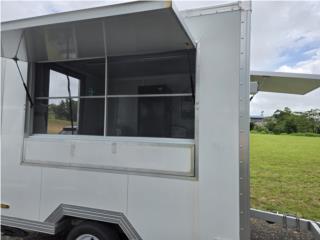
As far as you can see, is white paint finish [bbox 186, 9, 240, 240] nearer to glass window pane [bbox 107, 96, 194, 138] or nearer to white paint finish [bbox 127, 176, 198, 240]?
white paint finish [bbox 127, 176, 198, 240]

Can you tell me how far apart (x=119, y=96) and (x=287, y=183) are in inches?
281

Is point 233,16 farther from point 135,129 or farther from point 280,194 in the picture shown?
point 280,194

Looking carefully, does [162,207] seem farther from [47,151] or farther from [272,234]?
[272,234]

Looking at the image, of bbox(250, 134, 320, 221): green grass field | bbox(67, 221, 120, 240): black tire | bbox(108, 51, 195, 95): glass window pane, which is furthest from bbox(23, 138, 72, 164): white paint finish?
bbox(250, 134, 320, 221): green grass field

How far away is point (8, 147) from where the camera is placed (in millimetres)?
3193

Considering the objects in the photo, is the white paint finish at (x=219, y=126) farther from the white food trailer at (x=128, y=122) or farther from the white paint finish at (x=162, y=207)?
the white paint finish at (x=162, y=207)

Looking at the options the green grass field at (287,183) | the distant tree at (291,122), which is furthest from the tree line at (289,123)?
the green grass field at (287,183)

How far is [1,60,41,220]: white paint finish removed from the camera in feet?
9.91

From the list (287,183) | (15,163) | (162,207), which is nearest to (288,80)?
(162,207)

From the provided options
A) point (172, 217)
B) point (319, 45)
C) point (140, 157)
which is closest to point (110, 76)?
point (140, 157)

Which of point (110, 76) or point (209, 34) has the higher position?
point (209, 34)

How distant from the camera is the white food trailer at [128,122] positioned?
2371 millimetres

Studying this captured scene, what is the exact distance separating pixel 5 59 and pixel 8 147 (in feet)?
3.45

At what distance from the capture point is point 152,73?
115 inches
